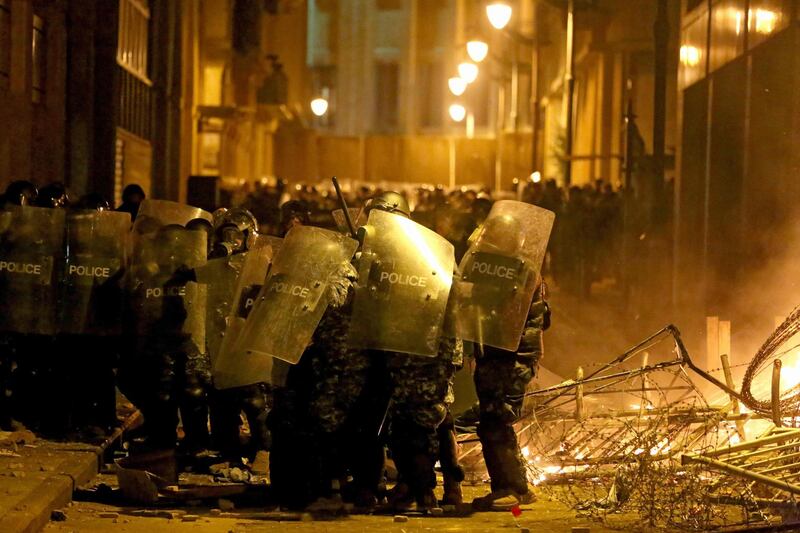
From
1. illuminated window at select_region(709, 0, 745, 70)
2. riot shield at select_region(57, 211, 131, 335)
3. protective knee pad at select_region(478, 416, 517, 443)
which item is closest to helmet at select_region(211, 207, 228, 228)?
riot shield at select_region(57, 211, 131, 335)

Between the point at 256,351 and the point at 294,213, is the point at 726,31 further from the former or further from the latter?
the point at 256,351

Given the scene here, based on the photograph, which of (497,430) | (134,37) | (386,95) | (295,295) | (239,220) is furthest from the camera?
(386,95)

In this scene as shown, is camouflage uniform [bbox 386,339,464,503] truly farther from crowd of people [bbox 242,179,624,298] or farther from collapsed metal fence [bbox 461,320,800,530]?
crowd of people [bbox 242,179,624,298]

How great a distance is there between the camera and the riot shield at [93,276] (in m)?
10.5

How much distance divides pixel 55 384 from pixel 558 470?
390 cm

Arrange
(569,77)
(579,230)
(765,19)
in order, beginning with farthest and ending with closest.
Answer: (569,77)
(579,230)
(765,19)

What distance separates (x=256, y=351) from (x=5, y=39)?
971 cm

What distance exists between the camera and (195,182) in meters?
26.5

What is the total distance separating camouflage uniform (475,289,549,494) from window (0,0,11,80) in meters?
9.59

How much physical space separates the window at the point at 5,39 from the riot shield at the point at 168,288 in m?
7.48

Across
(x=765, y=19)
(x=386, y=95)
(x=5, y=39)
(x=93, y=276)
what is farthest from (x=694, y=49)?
(x=386, y=95)

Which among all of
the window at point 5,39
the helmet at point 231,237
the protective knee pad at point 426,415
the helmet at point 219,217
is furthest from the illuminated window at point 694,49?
the protective knee pad at point 426,415

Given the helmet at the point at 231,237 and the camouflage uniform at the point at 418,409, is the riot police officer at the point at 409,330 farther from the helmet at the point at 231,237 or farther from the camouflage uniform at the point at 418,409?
the helmet at the point at 231,237

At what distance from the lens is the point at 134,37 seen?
2591 centimetres
